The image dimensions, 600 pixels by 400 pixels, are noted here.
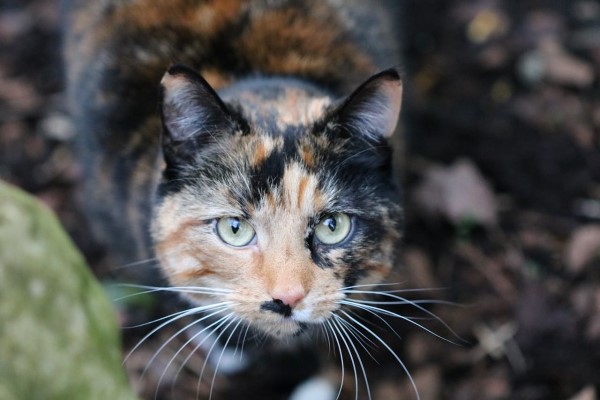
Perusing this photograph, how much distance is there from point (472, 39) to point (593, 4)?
589mm

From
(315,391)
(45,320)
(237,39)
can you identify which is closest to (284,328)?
(45,320)

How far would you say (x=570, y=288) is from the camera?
9.15 feet

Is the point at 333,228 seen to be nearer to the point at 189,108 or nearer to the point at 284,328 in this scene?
the point at 284,328

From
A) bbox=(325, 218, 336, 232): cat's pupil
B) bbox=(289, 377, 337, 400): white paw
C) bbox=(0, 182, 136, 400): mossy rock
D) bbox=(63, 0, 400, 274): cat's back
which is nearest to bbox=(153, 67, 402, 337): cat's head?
bbox=(325, 218, 336, 232): cat's pupil

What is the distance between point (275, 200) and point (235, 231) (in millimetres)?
133

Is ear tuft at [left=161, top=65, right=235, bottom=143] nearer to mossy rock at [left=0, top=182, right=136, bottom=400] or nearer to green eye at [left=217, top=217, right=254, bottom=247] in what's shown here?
green eye at [left=217, top=217, right=254, bottom=247]

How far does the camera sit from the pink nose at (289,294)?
1.75 meters

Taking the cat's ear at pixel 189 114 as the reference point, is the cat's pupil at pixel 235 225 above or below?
below

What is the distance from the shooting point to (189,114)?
1.88 meters

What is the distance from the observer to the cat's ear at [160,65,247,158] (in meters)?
1.78

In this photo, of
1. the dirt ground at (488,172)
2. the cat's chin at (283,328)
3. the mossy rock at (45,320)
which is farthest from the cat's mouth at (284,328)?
the dirt ground at (488,172)

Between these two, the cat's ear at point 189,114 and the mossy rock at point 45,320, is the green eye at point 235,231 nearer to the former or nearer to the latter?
the cat's ear at point 189,114

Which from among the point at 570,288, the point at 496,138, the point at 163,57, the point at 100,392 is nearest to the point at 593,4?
the point at 496,138

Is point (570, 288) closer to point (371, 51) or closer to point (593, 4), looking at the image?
point (371, 51)
